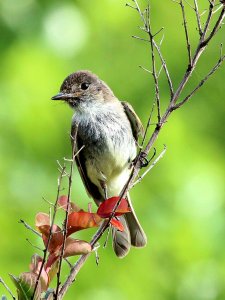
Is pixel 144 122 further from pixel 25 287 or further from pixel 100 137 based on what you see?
pixel 25 287

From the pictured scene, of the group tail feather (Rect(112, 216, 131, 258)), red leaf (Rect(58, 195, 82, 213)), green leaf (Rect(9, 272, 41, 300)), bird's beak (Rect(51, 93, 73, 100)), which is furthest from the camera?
bird's beak (Rect(51, 93, 73, 100))

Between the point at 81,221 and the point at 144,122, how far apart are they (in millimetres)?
3420

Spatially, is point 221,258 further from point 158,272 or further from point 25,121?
point 25,121

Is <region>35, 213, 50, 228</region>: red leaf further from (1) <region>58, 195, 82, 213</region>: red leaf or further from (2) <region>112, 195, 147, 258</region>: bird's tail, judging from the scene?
(2) <region>112, 195, 147, 258</region>: bird's tail

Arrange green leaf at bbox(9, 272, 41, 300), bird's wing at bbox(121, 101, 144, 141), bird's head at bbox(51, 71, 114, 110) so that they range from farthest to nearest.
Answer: bird's wing at bbox(121, 101, 144, 141)
bird's head at bbox(51, 71, 114, 110)
green leaf at bbox(9, 272, 41, 300)

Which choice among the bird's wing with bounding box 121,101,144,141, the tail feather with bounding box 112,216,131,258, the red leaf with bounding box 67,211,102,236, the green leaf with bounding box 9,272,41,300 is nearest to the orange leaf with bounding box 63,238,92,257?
the red leaf with bounding box 67,211,102,236

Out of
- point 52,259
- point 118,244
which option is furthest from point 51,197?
point 52,259

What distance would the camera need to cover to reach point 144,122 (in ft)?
17.7

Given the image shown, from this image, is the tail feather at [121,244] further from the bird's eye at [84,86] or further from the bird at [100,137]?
the bird's eye at [84,86]

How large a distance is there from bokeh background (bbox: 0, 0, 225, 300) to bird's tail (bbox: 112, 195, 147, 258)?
520 millimetres

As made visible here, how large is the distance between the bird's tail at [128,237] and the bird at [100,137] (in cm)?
1

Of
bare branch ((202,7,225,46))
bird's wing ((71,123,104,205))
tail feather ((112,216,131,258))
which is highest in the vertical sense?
bird's wing ((71,123,104,205))

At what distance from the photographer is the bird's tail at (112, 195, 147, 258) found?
3.60 meters

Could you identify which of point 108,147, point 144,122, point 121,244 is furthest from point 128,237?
point 144,122
